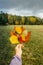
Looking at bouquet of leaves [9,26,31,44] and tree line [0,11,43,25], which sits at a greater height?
tree line [0,11,43,25]

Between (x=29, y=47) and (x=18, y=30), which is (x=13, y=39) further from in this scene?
(x=29, y=47)

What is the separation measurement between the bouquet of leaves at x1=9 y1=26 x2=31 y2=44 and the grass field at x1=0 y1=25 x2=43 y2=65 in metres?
0.07

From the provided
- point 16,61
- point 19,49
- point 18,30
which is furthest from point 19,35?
point 16,61

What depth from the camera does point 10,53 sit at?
3797mm

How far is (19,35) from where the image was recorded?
368 cm

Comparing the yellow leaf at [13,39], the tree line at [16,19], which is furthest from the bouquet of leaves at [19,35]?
the tree line at [16,19]

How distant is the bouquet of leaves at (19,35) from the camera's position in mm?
3684

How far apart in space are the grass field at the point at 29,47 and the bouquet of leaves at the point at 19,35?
0.22ft

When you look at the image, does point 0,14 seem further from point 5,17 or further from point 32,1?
point 32,1

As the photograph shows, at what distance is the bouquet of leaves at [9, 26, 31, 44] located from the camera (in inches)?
145

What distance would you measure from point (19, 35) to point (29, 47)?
0.24 metres

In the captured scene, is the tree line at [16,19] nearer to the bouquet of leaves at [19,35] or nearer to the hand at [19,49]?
the bouquet of leaves at [19,35]

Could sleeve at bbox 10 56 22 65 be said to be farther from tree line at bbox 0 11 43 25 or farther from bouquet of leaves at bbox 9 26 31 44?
tree line at bbox 0 11 43 25

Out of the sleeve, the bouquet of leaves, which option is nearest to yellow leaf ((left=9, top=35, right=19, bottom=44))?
the bouquet of leaves
